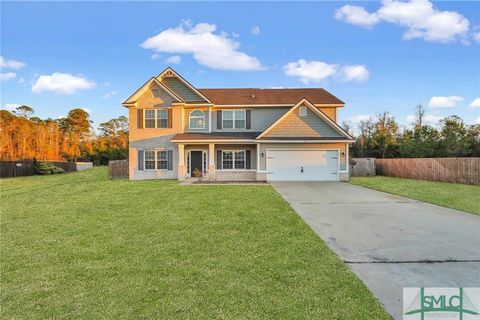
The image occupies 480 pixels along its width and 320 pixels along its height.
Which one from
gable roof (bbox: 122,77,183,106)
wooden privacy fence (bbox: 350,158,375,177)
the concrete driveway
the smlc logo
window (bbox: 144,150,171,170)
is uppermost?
gable roof (bbox: 122,77,183,106)

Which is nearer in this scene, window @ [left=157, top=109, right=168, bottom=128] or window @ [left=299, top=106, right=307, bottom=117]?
window @ [left=299, top=106, right=307, bottom=117]

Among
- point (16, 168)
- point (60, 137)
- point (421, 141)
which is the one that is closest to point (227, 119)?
point (421, 141)

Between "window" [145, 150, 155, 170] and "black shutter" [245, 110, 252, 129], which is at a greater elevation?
"black shutter" [245, 110, 252, 129]

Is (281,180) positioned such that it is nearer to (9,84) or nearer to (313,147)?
(313,147)

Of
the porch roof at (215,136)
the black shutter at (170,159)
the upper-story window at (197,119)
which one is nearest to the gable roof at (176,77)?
the upper-story window at (197,119)

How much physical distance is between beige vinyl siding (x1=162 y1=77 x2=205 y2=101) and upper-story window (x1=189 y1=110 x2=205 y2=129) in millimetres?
975

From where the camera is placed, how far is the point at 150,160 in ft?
60.1

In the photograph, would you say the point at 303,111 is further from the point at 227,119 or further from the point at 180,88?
the point at 180,88

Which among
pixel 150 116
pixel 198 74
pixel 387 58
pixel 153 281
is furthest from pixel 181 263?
pixel 198 74

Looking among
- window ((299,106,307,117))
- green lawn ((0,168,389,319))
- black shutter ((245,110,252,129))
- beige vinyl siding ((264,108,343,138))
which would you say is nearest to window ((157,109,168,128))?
black shutter ((245,110,252,129))

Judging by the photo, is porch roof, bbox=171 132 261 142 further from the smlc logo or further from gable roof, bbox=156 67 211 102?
the smlc logo

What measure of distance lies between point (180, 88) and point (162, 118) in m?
2.54

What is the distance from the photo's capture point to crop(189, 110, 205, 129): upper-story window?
741 inches

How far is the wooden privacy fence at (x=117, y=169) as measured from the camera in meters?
20.7
